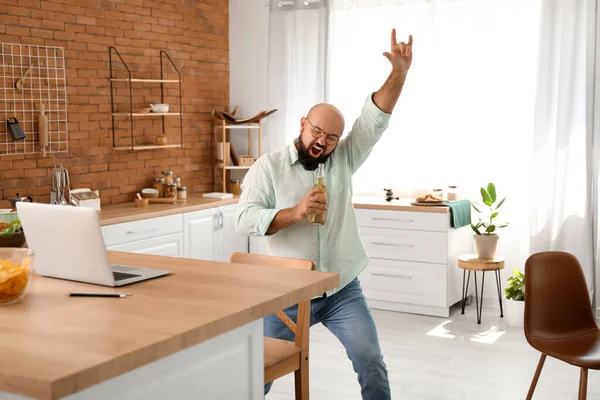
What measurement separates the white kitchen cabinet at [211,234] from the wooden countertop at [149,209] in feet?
0.16

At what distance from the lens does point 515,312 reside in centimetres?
535

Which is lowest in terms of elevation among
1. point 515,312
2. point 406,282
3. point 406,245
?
point 515,312

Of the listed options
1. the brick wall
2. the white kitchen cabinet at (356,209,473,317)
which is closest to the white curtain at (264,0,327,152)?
the brick wall

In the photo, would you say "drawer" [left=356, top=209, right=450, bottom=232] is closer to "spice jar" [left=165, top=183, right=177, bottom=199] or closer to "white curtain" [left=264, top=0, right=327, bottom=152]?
"white curtain" [left=264, top=0, right=327, bottom=152]

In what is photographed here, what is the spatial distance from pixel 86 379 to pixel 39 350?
0.20 m

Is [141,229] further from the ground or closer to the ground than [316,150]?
closer to the ground

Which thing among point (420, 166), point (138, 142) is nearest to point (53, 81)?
point (138, 142)

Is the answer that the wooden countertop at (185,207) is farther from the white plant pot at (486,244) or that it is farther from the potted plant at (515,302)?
the potted plant at (515,302)

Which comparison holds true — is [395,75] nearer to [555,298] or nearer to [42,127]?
[555,298]

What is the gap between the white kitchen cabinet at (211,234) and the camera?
579 cm

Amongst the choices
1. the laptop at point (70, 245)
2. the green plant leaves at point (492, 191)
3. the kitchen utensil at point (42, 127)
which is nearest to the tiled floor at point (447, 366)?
the green plant leaves at point (492, 191)

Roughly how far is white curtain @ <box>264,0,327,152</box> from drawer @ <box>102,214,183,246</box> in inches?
56.1

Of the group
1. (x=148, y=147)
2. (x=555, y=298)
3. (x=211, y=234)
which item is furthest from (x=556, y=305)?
(x=148, y=147)

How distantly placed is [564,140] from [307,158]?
9.29 feet
